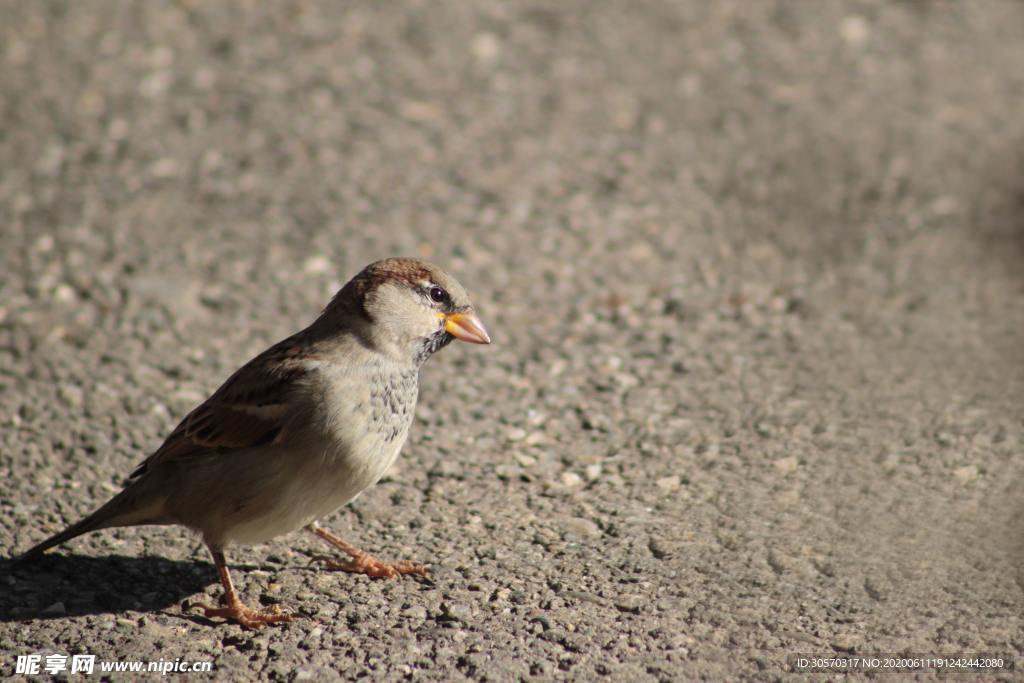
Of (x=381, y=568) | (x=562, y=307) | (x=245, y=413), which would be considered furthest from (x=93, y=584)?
(x=562, y=307)

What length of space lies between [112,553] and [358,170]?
11.8ft

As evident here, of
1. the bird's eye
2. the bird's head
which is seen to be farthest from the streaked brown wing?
the bird's eye

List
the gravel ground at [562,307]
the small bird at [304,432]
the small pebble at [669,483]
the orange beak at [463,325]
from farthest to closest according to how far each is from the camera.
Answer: the small pebble at [669,483]
the orange beak at [463,325]
the gravel ground at [562,307]
the small bird at [304,432]

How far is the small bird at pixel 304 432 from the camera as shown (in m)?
3.87

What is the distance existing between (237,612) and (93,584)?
61 cm

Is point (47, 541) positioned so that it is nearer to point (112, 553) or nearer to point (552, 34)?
point (112, 553)

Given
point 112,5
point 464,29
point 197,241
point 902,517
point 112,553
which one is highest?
point 112,5

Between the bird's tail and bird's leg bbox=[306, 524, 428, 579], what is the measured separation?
0.58 meters

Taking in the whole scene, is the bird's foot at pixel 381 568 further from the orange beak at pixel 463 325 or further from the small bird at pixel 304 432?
the orange beak at pixel 463 325

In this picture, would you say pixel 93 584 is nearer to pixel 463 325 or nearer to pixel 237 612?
pixel 237 612

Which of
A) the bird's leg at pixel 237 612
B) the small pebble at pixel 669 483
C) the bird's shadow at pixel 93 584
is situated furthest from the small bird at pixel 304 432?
the small pebble at pixel 669 483

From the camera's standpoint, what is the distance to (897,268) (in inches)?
253

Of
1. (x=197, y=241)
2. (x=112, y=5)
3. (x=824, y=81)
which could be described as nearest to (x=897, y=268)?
(x=824, y=81)

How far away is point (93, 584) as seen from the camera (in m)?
4.18
